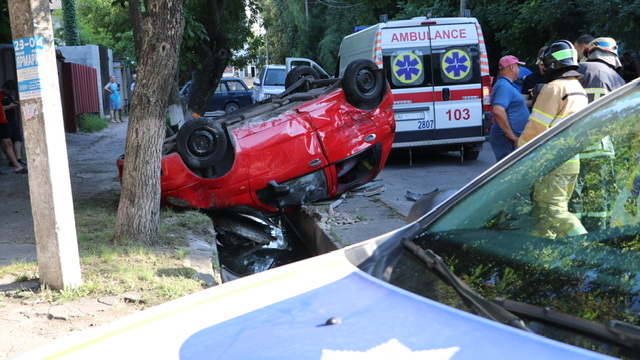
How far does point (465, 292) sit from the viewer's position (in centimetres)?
190

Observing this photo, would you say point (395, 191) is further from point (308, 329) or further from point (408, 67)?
point (308, 329)

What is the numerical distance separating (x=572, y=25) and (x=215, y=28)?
9828mm

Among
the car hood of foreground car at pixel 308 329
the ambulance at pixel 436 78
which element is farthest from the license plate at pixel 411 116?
the car hood of foreground car at pixel 308 329

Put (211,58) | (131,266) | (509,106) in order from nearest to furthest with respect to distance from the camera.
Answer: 1. (131,266)
2. (509,106)
3. (211,58)

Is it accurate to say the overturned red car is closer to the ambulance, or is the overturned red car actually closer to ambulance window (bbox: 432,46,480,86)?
the ambulance

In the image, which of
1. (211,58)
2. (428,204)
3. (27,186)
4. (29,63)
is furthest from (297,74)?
(428,204)

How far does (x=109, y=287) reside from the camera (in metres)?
4.73

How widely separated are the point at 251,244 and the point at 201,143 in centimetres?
139

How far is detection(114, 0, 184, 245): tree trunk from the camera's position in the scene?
5781 mm

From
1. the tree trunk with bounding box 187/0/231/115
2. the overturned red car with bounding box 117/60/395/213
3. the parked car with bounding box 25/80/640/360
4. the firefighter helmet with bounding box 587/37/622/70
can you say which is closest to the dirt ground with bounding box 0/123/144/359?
the overturned red car with bounding box 117/60/395/213

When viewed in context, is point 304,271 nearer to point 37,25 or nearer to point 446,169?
point 37,25

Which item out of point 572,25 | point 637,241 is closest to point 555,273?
point 637,241

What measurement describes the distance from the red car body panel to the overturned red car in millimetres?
11

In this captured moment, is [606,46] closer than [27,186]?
Yes
